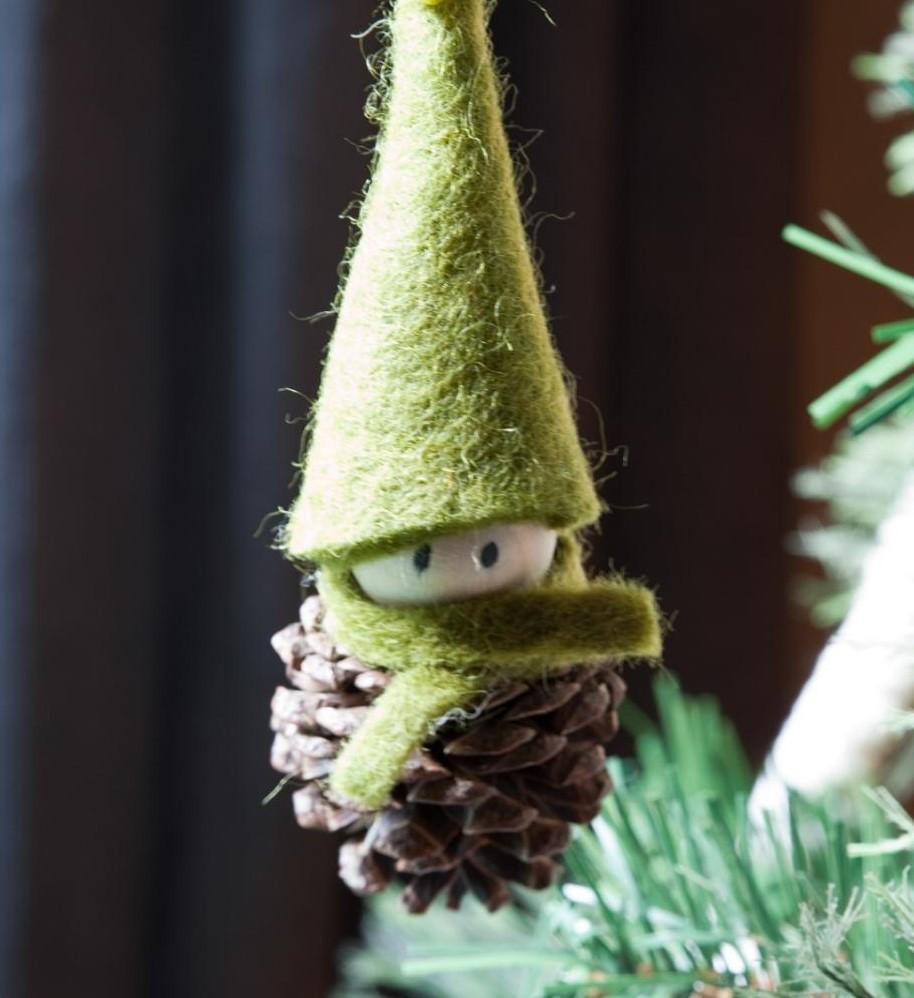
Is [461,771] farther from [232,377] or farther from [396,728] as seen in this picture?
[232,377]

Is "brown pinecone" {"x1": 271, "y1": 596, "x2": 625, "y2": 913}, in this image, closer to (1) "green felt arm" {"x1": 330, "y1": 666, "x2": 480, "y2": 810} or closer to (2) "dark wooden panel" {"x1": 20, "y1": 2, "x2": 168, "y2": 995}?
(1) "green felt arm" {"x1": 330, "y1": 666, "x2": 480, "y2": 810}

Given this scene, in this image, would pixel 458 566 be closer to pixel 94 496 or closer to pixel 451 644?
pixel 451 644

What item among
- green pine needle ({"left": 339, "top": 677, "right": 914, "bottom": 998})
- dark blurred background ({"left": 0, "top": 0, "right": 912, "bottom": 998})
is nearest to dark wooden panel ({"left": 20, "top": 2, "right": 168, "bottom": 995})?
dark blurred background ({"left": 0, "top": 0, "right": 912, "bottom": 998})

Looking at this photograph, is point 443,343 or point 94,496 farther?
point 94,496

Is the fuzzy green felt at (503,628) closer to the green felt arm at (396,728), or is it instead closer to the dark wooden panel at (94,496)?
the green felt arm at (396,728)

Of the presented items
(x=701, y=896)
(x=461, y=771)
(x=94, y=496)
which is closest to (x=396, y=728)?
(x=461, y=771)

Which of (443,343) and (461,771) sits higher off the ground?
(443,343)
